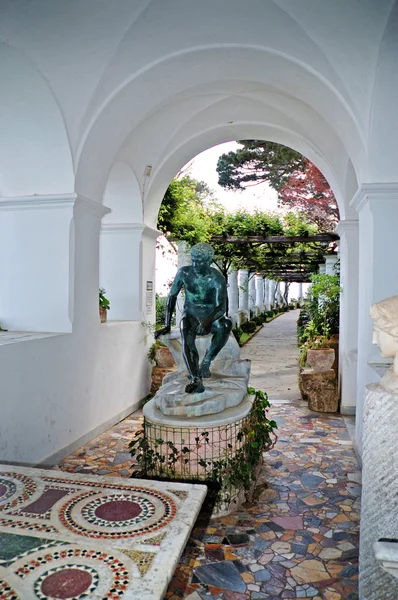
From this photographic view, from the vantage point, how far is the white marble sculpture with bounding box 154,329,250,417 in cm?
421

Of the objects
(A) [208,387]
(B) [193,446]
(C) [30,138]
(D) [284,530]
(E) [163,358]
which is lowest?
(D) [284,530]

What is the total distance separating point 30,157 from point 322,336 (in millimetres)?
5490

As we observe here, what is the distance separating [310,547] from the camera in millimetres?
3441

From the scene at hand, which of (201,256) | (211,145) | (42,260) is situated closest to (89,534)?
(201,256)

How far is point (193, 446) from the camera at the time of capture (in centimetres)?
400

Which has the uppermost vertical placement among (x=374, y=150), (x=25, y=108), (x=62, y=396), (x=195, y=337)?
(x=25, y=108)

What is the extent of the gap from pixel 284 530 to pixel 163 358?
4815 millimetres

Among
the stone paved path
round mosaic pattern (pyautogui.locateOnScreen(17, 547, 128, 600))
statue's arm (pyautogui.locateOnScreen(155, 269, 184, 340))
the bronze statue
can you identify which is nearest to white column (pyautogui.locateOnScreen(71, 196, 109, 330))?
statue's arm (pyautogui.locateOnScreen(155, 269, 184, 340))

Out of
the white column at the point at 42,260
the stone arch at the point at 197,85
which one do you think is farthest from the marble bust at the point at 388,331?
the white column at the point at 42,260

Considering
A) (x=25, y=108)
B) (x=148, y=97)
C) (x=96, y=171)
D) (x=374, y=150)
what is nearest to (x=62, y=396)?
(x=96, y=171)

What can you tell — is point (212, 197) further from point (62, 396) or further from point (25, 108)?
point (62, 396)

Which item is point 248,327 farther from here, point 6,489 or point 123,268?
point 6,489

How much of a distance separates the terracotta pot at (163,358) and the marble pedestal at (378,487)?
5.93 meters

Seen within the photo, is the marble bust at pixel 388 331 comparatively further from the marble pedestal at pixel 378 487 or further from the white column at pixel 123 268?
the white column at pixel 123 268
